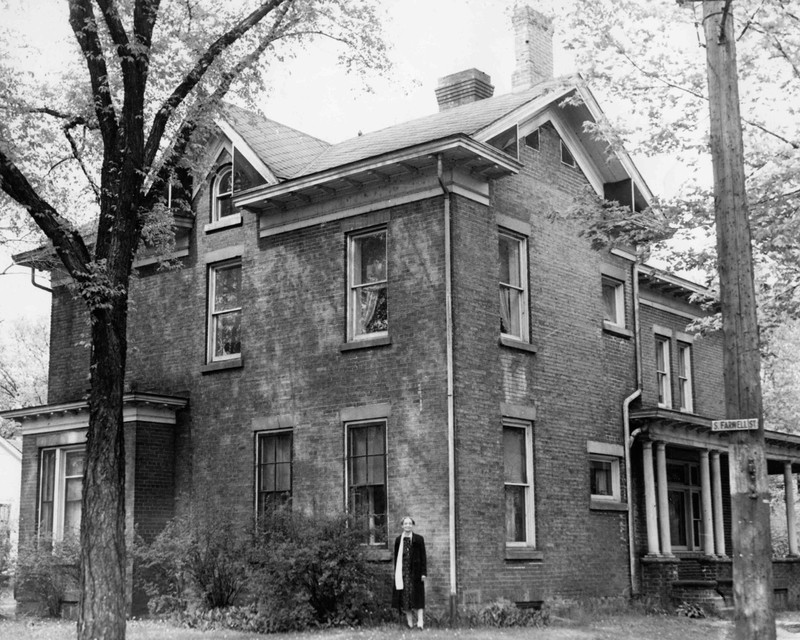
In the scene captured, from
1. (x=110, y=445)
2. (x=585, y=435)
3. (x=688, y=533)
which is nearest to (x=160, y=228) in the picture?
(x=110, y=445)

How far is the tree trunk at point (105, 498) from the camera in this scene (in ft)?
45.0

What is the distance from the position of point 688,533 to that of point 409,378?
10599 mm

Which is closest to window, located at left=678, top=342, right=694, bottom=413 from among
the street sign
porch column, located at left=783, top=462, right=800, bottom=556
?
porch column, located at left=783, top=462, right=800, bottom=556

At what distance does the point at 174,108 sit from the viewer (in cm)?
1594

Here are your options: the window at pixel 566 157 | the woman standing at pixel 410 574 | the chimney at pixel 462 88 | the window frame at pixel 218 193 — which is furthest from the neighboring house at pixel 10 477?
the woman standing at pixel 410 574

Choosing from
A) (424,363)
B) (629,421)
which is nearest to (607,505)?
(629,421)

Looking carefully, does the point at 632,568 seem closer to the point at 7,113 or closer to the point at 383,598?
the point at 383,598

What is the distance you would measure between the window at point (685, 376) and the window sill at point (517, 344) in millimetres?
8045

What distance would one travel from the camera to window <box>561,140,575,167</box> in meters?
21.7

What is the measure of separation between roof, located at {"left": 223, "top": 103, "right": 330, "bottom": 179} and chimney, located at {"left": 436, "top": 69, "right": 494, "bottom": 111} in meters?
2.96

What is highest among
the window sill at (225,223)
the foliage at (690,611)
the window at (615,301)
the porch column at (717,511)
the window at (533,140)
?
the window at (533,140)

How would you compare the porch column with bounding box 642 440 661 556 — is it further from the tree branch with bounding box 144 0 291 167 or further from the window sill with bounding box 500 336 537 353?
the tree branch with bounding box 144 0 291 167

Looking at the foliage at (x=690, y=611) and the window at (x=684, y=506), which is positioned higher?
the window at (x=684, y=506)

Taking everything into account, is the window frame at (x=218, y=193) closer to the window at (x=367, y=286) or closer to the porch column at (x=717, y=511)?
the window at (x=367, y=286)
